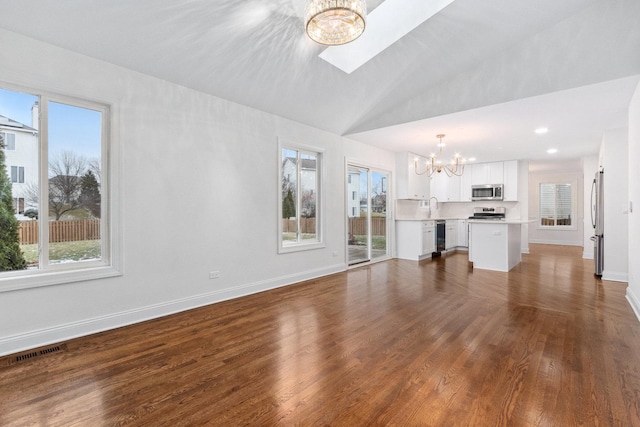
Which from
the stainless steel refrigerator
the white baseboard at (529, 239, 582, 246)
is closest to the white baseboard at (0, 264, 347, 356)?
the stainless steel refrigerator

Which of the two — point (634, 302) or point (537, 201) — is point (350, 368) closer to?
point (634, 302)

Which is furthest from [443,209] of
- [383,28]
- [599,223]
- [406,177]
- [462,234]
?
[383,28]

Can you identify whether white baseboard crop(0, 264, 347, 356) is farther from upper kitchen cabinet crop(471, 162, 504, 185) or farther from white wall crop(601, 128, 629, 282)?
upper kitchen cabinet crop(471, 162, 504, 185)

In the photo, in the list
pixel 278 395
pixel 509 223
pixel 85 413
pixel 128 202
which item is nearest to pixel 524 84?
pixel 509 223

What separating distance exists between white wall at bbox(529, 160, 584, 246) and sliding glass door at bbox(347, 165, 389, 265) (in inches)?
225

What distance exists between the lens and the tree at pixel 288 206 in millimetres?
5016

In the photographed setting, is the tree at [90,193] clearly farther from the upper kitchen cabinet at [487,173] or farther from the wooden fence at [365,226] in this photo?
the upper kitchen cabinet at [487,173]

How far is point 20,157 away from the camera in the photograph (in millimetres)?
2730

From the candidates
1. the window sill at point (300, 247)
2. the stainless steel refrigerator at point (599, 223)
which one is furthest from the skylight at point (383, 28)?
the stainless steel refrigerator at point (599, 223)

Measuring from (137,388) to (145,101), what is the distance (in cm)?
281

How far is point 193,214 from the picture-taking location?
373 centimetres

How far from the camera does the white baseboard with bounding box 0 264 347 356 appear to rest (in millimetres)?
2605

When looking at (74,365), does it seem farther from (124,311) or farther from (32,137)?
(32,137)

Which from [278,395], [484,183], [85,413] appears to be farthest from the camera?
[484,183]
